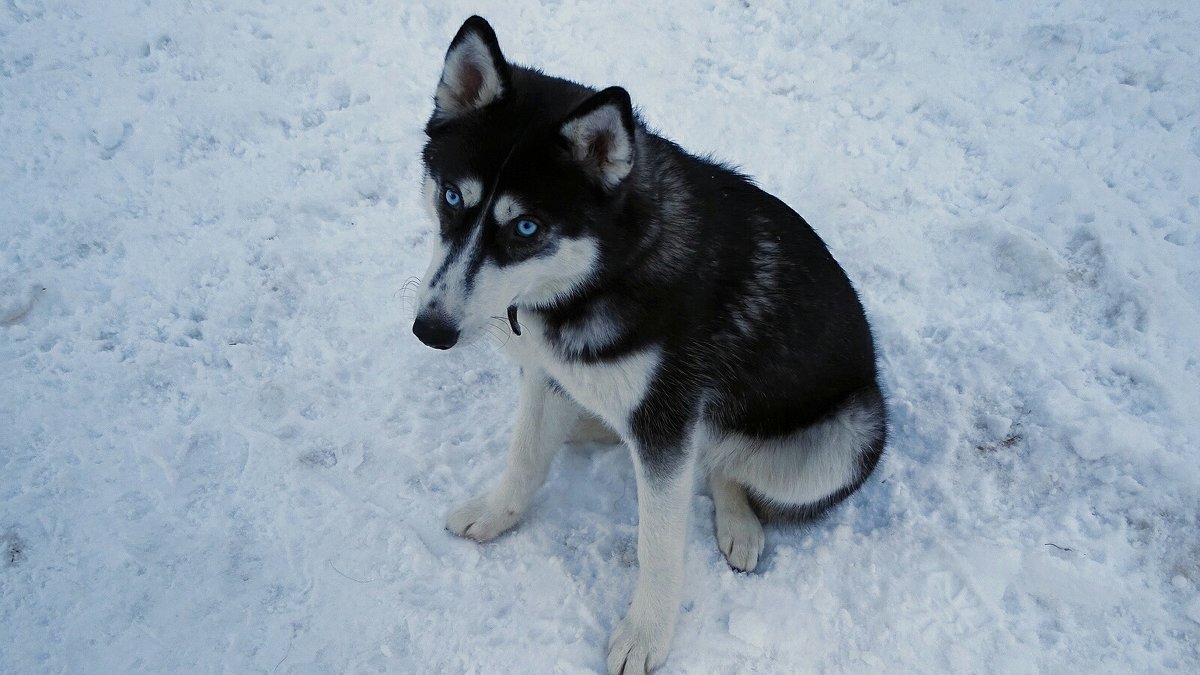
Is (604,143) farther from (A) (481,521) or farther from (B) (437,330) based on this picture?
(A) (481,521)

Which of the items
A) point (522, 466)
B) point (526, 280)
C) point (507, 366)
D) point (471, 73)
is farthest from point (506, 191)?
point (507, 366)

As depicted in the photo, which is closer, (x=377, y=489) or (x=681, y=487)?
(x=681, y=487)

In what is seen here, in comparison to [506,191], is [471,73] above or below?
above

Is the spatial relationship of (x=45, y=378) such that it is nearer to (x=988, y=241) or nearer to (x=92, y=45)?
(x=92, y=45)

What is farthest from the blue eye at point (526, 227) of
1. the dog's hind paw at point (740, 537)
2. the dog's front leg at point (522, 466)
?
the dog's hind paw at point (740, 537)

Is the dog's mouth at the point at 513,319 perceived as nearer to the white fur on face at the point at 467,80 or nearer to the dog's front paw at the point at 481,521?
the white fur on face at the point at 467,80

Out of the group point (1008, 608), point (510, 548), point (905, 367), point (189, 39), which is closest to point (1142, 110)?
point (905, 367)
